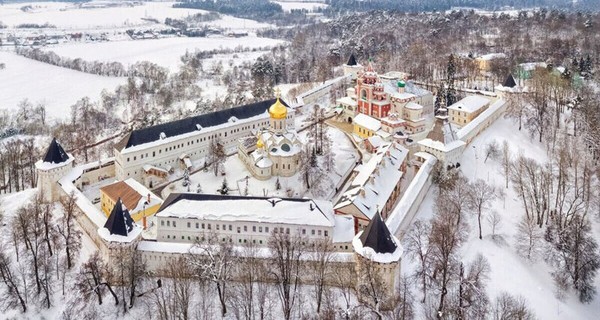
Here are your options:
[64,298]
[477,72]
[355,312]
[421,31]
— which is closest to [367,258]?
[355,312]

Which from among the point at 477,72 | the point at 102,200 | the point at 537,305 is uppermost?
the point at 477,72

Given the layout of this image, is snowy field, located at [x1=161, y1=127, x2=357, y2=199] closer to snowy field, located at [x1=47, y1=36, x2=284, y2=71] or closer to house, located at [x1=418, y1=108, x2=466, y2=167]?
house, located at [x1=418, y1=108, x2=466, y2=167]

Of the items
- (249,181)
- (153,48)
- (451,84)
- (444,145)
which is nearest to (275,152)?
(249,181)

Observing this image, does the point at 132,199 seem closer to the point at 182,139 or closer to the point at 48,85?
the point at 182,139

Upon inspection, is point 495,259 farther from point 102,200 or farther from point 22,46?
point 22,46

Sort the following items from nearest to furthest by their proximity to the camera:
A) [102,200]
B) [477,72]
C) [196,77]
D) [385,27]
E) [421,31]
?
1. [102,200]
2. [477,72]
3. [196,77]
4. [421,31]
5. [385,27]

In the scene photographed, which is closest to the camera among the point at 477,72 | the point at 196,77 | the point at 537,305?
the point at 537,305

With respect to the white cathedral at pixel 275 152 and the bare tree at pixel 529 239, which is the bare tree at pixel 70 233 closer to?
the white cathedral at pixel 275 152

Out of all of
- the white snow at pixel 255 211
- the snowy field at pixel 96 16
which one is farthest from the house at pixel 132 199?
the snowy field at pixel 96 16
